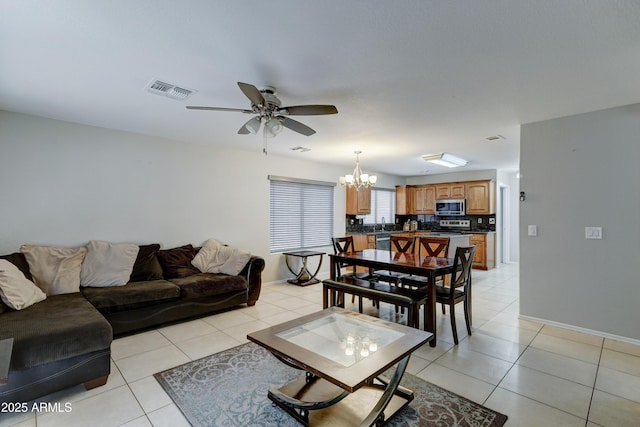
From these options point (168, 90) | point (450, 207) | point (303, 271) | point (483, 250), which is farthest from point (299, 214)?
point (483, 250)

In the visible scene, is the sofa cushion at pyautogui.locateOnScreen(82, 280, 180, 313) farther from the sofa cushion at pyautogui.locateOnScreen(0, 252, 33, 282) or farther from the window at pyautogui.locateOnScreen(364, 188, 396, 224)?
the window at pyautogui.locateOnScreen(364, 188, 396, 224)

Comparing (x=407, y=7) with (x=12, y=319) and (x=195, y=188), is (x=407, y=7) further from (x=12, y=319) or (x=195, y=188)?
(x=195, y=188)

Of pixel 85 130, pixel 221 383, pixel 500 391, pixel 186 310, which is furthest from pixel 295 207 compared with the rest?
pixel 500 391

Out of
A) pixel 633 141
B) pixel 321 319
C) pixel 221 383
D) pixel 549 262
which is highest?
pixel 633 141

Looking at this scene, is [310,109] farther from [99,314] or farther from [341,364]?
[99,314]

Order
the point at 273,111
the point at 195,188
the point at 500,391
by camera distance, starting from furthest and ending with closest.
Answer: the point at 195,188 → the point at 273,111 → the point at 500,391

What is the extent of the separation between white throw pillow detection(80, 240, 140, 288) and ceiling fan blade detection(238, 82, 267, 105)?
268 centimetres

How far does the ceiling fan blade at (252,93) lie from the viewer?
2086 millimetres

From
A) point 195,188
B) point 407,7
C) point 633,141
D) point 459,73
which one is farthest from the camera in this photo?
point 195,188

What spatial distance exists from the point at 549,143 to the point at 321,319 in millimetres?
3411

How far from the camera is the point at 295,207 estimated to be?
6.14 meters

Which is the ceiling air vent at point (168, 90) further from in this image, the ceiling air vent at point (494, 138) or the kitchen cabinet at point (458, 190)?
the kitchen cabinet at point (458, 190)

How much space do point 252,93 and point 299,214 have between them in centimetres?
411

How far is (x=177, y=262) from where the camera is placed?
420 cm
